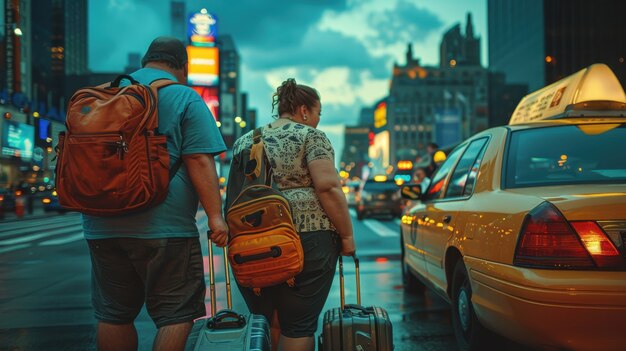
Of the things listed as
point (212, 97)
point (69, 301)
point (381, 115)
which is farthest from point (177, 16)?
point (69, 301)

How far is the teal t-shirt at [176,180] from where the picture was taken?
2.55 metres

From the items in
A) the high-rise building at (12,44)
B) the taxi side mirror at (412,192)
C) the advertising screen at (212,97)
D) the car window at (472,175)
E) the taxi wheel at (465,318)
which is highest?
the advertising screen at (212,97)

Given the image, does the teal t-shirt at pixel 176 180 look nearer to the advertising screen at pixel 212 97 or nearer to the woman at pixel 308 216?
the woman at pixel 308 216

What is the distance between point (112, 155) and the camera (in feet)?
7.88

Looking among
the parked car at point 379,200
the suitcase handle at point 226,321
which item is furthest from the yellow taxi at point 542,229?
the parked car at point 379,200

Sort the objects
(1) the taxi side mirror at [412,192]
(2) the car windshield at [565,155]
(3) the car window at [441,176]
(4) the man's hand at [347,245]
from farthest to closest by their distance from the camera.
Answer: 1. (1) the taxi side mirror at [412,192]
2. (3) the car window at [441,176]
3. (2) the car windshield at [565,155]
4. (4) the man's hand at [347,245]

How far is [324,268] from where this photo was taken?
3.00m

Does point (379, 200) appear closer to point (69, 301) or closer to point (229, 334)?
point (69, 301)

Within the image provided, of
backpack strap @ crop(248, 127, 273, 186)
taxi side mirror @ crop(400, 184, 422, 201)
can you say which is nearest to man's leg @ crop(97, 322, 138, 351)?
backpack strap @ crop(248, 127, 273, 186)

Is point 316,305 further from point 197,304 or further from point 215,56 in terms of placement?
point 215,56

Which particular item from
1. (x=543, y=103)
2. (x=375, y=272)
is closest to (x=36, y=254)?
(x=375, y=272)

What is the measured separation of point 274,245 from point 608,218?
5.36 feet

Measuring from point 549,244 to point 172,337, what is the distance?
186 cm

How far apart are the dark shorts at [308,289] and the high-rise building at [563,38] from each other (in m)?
59.0
